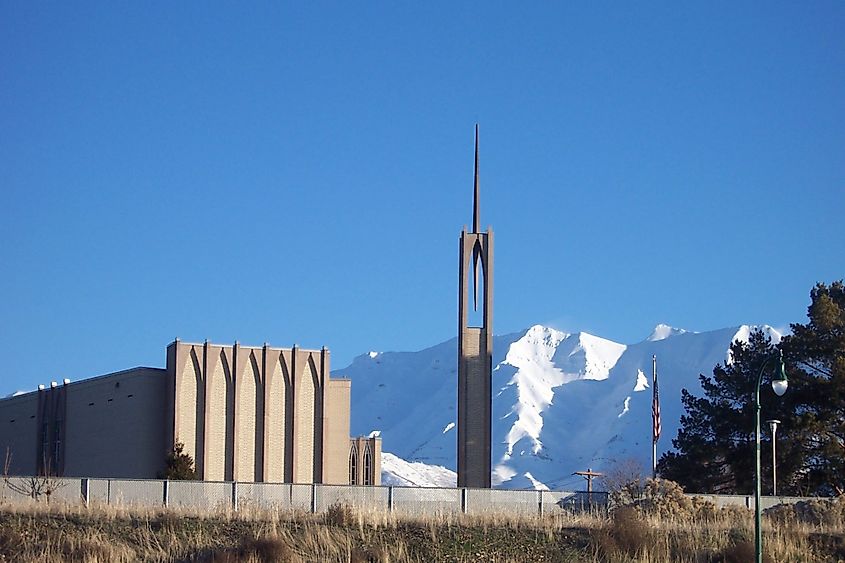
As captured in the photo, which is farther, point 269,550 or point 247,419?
point 247,419

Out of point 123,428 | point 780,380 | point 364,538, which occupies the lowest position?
point 364,538

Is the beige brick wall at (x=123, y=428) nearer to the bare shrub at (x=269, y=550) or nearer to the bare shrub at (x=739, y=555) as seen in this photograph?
the bare shrub at (x=269, y=550)

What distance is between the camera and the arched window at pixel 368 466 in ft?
302

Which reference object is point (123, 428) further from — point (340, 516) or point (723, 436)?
point (340, 516)

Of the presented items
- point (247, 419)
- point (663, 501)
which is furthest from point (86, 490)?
point (247, 419)

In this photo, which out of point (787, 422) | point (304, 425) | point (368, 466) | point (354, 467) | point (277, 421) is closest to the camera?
point (787, 422)

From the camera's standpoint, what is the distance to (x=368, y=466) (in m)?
92.4

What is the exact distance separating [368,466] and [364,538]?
61.2 m

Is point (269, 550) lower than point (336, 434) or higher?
lower

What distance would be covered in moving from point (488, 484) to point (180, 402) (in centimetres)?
1890

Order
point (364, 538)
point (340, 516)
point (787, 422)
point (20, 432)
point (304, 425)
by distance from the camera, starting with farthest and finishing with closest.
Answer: point (20, 432), point (304, 425), point (787, 422), point (340, 516), point (364, 538)

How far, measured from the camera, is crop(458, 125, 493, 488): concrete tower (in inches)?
2552

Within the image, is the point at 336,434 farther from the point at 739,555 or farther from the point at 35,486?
the point at 739,555

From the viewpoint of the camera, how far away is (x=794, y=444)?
58469 millimetres
